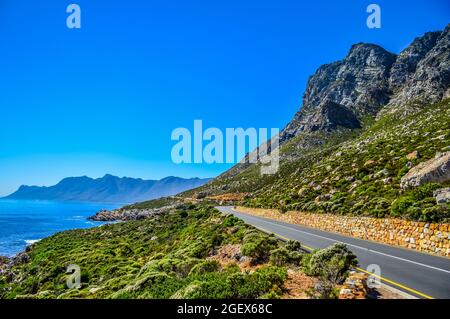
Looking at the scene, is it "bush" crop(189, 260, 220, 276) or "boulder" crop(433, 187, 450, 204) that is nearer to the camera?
"bush" crop(189, 260, 220, 276)

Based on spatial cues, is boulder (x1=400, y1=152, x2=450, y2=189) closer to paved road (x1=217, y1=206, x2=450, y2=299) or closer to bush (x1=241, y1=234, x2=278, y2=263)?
paved road (x1=217, y1=206, x2=450, y2=299)

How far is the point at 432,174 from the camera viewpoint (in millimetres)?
25891

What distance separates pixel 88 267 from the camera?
26.3 meters

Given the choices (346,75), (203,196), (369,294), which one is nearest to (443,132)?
(369,294)

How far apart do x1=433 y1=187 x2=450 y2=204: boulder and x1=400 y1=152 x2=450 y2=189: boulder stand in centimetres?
517

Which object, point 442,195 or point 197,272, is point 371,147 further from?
point 197,272

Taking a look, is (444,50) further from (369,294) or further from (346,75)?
(369,294)

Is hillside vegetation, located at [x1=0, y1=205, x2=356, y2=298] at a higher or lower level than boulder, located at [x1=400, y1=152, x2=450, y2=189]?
lower

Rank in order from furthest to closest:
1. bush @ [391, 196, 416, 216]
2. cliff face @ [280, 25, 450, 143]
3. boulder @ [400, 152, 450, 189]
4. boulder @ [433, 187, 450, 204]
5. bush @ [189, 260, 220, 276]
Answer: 1. cliff face @ [280, 25, 450, 143]
2. boulder @ [400, 152, 450, 189]
3. bush @ [391, 196, 416, 216]
4. boulder @ [433, 187, 450, 204]
5. bush @ [189, 260, 220, 276]

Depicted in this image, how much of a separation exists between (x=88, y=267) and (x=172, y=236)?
429 inches

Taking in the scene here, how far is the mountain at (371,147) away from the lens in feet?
86.5

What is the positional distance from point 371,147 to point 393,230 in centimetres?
4010

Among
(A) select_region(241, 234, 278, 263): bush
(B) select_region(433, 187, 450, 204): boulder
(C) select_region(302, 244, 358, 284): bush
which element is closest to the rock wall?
(B) select_region(433, 187, 450, 204): boulder

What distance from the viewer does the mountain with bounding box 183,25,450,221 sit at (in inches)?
1038
